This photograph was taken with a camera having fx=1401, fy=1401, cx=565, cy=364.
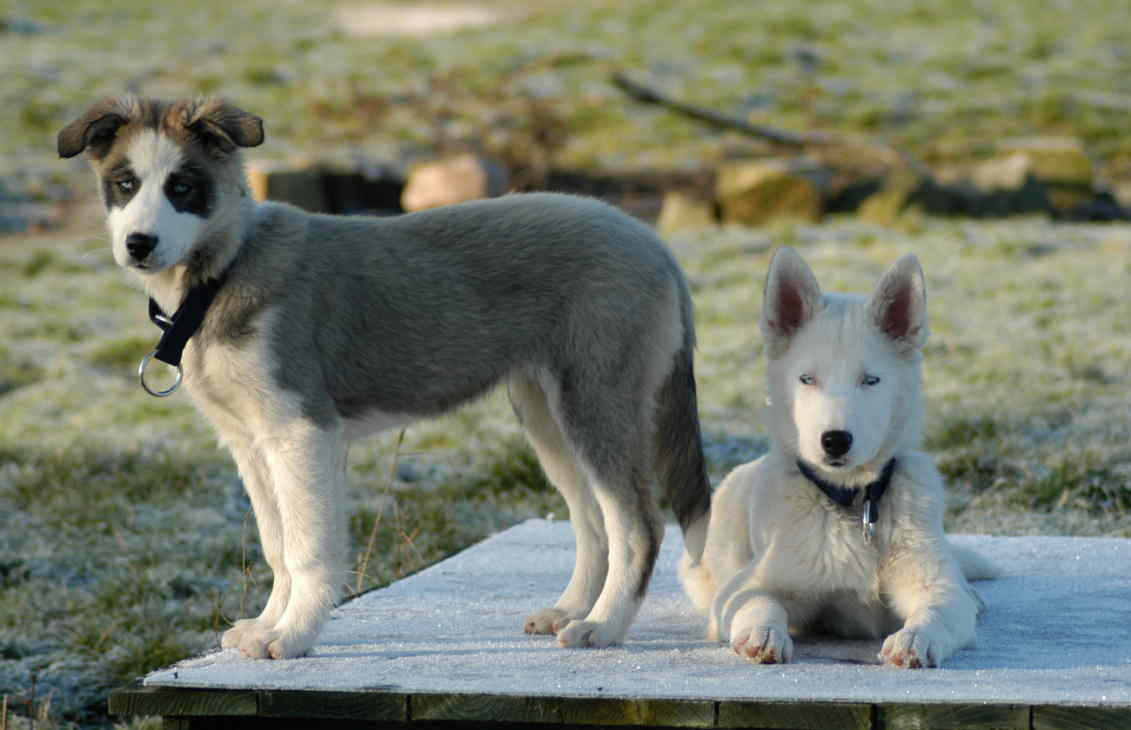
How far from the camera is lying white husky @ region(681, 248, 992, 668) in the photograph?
3479mm

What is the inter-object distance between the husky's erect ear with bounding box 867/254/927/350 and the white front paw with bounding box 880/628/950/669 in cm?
72

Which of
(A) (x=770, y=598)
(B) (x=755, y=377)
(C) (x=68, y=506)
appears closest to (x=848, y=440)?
(A) (x=770, y=598)

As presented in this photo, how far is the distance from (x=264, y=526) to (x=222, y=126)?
1149 mm

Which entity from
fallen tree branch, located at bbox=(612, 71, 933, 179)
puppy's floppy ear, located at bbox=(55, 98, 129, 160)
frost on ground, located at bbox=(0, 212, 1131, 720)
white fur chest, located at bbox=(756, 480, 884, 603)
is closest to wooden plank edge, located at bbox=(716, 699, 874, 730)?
white fur chest, located at bbox=(756, 480, 884, 603)

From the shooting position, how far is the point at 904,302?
3559 mm

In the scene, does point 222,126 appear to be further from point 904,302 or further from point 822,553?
point 822,553

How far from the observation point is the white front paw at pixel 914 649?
3.38 m

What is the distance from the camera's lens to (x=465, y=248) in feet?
13.4

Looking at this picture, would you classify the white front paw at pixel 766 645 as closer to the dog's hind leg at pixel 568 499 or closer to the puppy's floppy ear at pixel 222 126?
the dog's hind leg at pixel 568 499

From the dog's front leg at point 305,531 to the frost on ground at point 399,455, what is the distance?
782mm

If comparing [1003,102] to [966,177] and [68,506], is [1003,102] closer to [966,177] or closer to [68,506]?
[966,177]

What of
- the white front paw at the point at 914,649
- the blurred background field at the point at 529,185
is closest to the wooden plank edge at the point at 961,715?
the white front paw at the point at 914,649

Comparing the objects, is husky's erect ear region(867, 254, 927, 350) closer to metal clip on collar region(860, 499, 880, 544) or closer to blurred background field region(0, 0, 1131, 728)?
metal clip on collar region(860, 499, 880, 544)

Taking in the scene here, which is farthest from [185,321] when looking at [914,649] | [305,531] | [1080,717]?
[1080,717]
